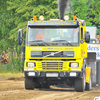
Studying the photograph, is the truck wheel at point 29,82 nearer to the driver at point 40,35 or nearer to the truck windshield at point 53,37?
the truck windshield at point 53,37

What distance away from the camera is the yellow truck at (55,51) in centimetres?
1466

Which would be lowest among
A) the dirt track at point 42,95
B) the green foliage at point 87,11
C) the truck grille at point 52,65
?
the dirt track at point 42,95

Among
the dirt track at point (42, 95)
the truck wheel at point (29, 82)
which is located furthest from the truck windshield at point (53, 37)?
the dirt track at point (42, 95)

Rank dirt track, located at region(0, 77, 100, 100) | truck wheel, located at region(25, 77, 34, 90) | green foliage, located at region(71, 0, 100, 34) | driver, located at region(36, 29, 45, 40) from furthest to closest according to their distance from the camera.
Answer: green foliage, located at region(71, 0, 100, 34)
truck wheel, located at region(25, 77, 34, 90)
driver, located at region(36, 29, 45, 40)
dirt track, located at region(0, 77, 100, 100)

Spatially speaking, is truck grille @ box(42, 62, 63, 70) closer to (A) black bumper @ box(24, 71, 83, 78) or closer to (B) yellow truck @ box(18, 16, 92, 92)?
(B) yellow truck @ box(18, 16, 92, 92)

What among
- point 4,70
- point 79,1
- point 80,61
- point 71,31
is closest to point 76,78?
point 80,61

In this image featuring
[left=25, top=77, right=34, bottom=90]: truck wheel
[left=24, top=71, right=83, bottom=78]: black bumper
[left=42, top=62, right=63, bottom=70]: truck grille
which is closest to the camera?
[left=24, top=71, right=83, bottom=78]: black bumper

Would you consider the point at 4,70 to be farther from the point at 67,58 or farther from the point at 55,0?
the point at 67,58

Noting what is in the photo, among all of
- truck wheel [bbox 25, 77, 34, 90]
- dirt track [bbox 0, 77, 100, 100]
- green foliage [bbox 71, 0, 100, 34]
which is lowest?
dirt track [bbox 0, 77, 100, 100]

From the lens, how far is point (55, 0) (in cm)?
2967

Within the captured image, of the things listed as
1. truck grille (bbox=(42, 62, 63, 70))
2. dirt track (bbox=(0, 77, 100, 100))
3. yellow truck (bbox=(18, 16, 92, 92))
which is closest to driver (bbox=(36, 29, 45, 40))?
yellow truck (bbox=(18, 16, 92, 92))

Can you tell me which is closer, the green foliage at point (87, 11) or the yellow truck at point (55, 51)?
the yellow truck at point (55, 51)

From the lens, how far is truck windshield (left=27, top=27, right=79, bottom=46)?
1475 cm

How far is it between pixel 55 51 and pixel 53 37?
608mm
